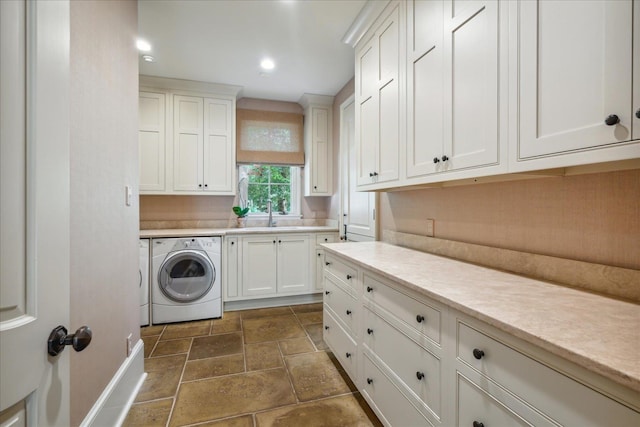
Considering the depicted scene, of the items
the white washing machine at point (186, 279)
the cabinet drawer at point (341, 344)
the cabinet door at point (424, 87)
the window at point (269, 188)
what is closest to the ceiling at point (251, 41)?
the cabinet door at point (424, 87)

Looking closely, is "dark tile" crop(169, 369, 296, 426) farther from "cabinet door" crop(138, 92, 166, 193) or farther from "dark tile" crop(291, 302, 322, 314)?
"cabinet door" crop(138, 92, 166, 193)

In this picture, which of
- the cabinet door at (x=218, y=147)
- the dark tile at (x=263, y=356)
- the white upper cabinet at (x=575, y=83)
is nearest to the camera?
the white upper cabinet at (x=575, y=83)

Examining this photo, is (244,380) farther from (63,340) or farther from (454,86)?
(454,86)

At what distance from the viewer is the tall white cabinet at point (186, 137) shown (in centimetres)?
336

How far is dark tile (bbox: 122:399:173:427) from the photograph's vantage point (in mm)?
1642

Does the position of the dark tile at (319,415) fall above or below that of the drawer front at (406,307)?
below

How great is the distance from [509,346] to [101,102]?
6.79ft

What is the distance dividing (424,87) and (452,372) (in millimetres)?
1435

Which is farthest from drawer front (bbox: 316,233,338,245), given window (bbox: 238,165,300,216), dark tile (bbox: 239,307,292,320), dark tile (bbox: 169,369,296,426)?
dark tile (bbox: 169,369,296,426)

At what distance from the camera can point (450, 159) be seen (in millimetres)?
1450

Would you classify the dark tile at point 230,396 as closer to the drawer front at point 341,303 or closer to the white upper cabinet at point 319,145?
the drawer front at point 341,303

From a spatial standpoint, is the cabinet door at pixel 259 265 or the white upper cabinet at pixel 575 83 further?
the cabinet door at pixel 259 265

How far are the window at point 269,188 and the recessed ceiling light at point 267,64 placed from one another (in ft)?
4.66

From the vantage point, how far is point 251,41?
2629 millimetres
